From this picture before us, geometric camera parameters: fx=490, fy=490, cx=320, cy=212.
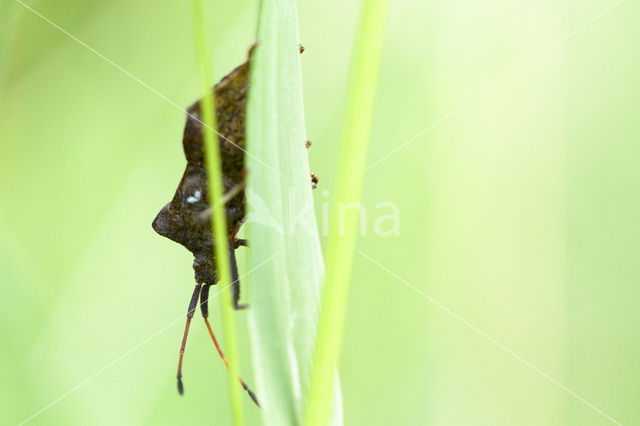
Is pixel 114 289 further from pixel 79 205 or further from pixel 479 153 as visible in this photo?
pixel 479 153

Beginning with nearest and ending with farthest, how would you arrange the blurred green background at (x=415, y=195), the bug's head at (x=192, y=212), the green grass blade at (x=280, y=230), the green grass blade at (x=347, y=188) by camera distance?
1. the green grass blade at (x=347, y=188)
2. the green grass blade at (x=280, y=230)
3. the bug's head at (x=192, y=212)
4. the blurred green background at (x=415, y=195)

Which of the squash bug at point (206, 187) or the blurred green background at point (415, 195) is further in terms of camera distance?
the blurred green background at point (415, 195)

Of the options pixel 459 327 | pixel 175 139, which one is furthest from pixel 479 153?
pixel 175 139

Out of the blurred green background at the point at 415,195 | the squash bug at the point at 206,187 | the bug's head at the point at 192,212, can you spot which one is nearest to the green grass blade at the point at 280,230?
the squash bug at the point at 206,187

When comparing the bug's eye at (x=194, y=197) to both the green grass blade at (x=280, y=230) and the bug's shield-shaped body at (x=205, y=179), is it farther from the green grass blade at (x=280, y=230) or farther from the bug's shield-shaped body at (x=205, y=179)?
the green grass blade at (x=280, y=230)

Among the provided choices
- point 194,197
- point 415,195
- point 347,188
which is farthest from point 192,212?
point 415,195

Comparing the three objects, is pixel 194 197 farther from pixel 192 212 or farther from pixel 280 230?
pixel 280 230

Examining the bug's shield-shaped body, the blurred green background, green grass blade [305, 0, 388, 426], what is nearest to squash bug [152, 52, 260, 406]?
the bug's shield-shaped body
